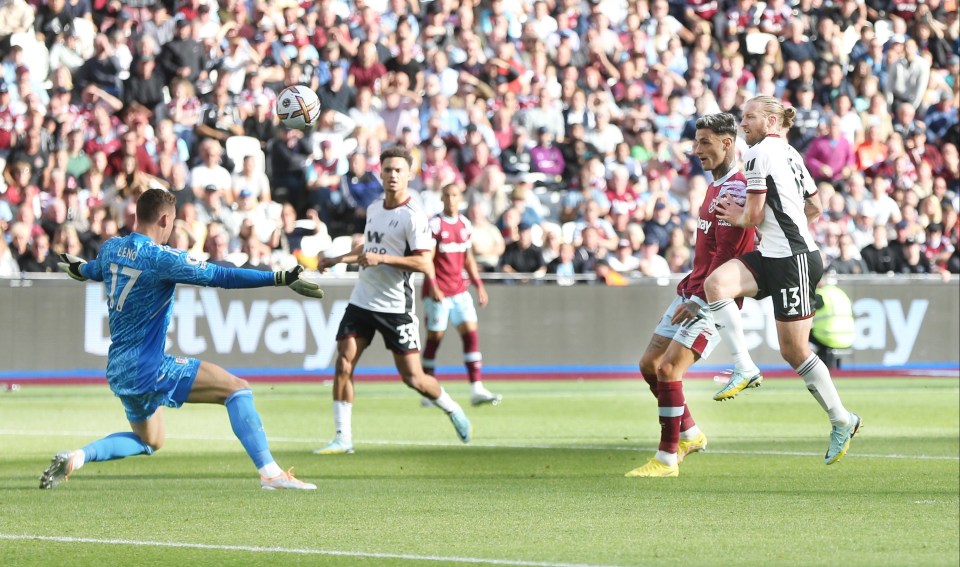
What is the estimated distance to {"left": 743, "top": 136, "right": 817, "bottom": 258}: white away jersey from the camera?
9.20m

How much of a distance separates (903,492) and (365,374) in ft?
39.1

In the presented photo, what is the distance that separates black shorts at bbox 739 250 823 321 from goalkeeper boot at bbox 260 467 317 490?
3260 millimetres

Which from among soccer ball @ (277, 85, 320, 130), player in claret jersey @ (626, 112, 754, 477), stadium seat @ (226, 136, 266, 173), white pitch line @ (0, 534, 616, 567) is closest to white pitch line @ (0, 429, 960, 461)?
player in claret jersey @ (626, 112, 754, 477)

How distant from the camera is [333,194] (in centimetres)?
2170

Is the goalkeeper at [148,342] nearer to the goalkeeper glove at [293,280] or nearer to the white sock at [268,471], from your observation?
the goalkeeper glove at [293,280]

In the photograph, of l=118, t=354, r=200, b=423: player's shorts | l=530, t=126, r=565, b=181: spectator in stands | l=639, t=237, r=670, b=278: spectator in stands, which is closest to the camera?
l=118, t=354, r=200, b=423: player's shorts

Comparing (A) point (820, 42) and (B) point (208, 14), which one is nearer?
(B) point (208, 14)

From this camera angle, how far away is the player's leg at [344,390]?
1240 cm

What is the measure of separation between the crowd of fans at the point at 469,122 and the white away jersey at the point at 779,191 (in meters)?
11.4

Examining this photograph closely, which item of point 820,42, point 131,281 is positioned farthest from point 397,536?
point 820,42

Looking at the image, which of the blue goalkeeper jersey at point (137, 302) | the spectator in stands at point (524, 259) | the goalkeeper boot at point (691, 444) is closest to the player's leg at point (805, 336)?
the goalkeeper boot at point (691, 444)

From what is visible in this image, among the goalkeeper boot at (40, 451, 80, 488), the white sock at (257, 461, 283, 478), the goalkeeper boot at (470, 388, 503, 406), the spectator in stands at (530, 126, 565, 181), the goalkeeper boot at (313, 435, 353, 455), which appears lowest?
the goalkeeper boot at (470, 388, 503, 406)

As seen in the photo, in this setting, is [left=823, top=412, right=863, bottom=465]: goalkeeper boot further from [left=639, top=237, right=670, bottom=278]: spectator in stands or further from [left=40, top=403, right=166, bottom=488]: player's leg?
[left=639, top=237, right=670, bottom=278]: spectator in stands

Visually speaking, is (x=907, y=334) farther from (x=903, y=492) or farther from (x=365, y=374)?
(x=903, y=492)
